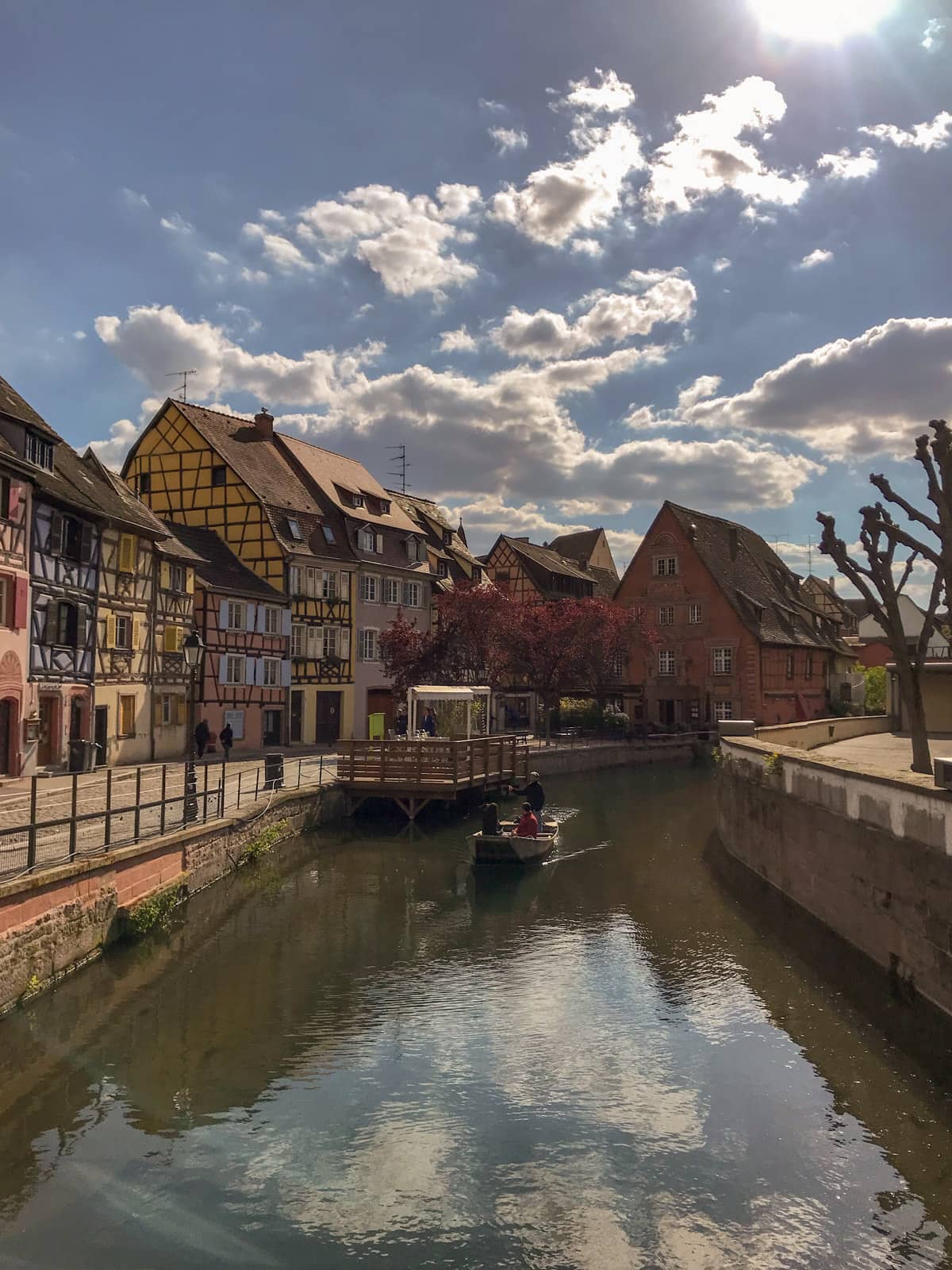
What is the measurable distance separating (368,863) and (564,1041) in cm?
1276

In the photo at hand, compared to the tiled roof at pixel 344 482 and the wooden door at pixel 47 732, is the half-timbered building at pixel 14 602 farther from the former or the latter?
the tiled roof at pixel 344 482

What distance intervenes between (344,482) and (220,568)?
1264cm

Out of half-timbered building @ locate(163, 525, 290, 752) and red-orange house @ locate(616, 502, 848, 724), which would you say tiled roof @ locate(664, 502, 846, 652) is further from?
half-timbered building @ locate(163, 525, 290, 752)

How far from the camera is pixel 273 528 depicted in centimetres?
4409

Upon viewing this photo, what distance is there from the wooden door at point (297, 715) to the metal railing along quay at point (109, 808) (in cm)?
1325

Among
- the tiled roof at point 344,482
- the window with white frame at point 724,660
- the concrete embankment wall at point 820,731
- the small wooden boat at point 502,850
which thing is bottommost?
the small wooden boat at point 502,850

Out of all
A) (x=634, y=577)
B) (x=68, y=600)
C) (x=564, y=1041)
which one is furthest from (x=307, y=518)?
(x=564, y=1041)

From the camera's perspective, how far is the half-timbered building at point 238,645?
39.8 metres

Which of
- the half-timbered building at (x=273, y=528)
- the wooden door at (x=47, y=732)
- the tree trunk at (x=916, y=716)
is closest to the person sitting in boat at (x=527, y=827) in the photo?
the tree trunk at (x=916, y=716)

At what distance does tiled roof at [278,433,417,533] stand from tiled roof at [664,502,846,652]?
2167 centimetres

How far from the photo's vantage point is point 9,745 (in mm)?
25766

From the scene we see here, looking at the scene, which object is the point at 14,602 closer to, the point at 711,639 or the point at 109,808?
the point at 109,808

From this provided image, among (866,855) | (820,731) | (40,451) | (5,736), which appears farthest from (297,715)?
(866,855)

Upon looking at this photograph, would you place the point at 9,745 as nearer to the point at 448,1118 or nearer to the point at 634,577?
the point at 448,1118
